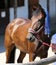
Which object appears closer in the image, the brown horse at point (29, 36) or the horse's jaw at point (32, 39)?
the horse's jaw at point (32, 39)

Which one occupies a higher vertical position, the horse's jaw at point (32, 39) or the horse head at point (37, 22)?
the horse head at point (37, 22)

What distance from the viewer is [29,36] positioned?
17.2 feet

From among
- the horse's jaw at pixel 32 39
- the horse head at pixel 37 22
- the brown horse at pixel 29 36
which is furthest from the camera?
the brown horse at pixel 29 36

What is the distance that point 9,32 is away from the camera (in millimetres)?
6789

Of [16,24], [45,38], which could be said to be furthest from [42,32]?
[16,24]

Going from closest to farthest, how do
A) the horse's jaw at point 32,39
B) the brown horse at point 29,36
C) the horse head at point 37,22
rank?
the horse's jaw at point 32,39, the horse head at point 37,22, the brown horse at point 29,36

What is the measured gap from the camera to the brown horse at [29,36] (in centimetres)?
557

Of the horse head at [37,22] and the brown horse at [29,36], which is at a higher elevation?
the horse head at [37,22]

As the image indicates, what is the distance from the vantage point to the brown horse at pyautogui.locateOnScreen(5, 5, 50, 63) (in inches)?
219

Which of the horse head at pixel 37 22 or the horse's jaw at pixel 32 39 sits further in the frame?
the horse head at pixel 37 22

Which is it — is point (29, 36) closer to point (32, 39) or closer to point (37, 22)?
point (32, 39)


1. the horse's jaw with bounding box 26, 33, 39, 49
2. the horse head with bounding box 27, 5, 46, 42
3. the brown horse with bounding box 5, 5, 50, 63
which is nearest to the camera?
the horse's jaw with bounding box 26, 33, 39, 49

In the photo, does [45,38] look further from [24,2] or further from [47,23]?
[24,2]

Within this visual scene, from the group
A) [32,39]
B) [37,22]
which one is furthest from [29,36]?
[37,22]
